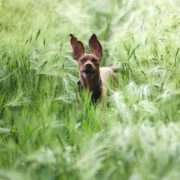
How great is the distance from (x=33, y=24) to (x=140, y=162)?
3.16 meters

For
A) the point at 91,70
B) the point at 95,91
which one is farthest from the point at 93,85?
the point at 91,70

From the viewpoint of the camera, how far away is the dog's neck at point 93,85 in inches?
217

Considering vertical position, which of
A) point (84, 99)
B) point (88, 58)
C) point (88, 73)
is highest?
point (88, 58)

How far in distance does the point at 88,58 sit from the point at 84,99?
1.82ft

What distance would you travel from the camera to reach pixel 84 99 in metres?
5.13

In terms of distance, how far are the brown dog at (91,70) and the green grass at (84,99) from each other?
6.8 inches

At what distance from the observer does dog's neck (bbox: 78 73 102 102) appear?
550 centimetres

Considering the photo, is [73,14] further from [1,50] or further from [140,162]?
[140,162]

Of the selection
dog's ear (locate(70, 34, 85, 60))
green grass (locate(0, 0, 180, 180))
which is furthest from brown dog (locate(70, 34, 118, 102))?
green grass (locate(0, 0, 180, 180))

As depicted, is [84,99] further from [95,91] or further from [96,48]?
[96,48]

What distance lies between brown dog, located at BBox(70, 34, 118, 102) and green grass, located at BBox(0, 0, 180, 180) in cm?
17

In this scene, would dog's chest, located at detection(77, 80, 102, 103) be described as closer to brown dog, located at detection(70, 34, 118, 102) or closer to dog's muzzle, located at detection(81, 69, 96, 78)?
brown dog, located at detection(70, 34, 118, 102)

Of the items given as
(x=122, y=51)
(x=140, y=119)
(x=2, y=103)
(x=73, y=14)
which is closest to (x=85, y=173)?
(x=140, y=119)

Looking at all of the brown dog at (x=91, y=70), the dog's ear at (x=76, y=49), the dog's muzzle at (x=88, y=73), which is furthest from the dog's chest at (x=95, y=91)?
the dog's ear at (x=76, y=49)
